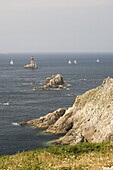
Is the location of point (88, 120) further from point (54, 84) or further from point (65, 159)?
point (54, 84)

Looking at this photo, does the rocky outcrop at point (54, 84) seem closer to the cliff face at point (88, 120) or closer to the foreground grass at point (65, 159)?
the cliff face at point (88, 120)

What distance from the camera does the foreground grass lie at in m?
19.5

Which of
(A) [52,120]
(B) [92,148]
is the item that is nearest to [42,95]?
(A) [52,120]

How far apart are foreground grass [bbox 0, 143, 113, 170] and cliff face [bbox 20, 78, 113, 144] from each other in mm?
29983

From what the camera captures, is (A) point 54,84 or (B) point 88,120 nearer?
(B) point 88,120

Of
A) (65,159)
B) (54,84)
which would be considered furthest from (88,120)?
(54,84)

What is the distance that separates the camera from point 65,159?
22312 millimetres

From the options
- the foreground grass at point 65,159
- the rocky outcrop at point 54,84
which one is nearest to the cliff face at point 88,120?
the foreground grass at point 65,159

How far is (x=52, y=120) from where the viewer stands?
241 ft

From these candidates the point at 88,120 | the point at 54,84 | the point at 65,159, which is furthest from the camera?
the point at 54,84

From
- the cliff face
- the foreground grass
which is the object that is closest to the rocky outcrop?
the cliff face

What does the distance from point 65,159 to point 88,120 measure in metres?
42.0

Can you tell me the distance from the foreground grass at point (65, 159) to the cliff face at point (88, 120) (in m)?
30.0

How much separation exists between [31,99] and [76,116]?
4481 cm
